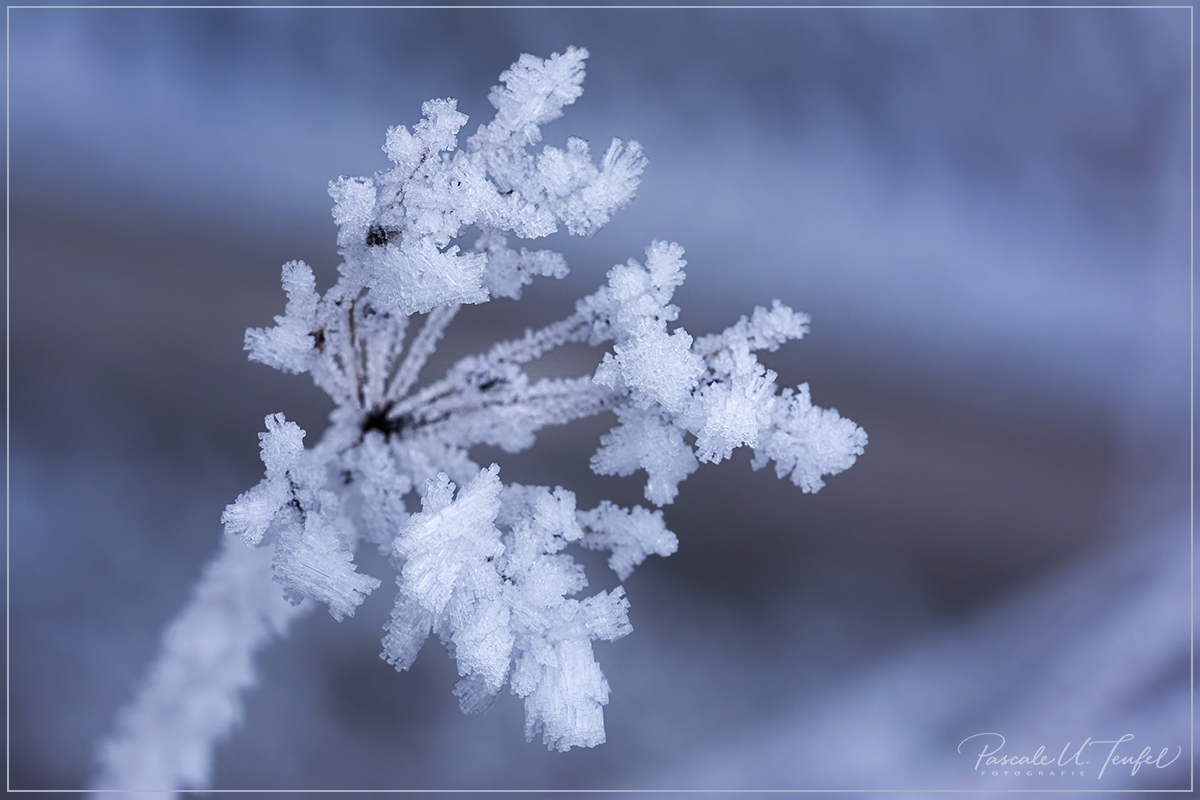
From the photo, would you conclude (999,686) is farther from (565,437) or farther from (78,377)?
(78,377)

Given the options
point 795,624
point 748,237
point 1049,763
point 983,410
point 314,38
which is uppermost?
point 314,38

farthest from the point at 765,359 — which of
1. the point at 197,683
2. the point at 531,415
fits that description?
the point at 197,683

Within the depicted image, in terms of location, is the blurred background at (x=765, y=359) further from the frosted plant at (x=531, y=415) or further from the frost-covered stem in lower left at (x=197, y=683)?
the frosted plant at (x=531, y=415)

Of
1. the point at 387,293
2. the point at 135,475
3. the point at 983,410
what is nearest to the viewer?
the point at 387,293

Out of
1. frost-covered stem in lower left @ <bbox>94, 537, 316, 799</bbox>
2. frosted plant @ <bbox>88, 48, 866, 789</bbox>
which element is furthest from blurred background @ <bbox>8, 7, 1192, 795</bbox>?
frosted plant @ <bbox>88, 48, 866, 789</bbox>

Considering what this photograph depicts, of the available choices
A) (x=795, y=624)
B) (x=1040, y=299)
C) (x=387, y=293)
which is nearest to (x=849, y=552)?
(x=795, y=624)

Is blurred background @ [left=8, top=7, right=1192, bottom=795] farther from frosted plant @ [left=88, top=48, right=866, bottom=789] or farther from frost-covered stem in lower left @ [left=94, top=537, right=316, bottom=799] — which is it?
frosted plant @ [left=88, top=48, right=866, bottom=789]
